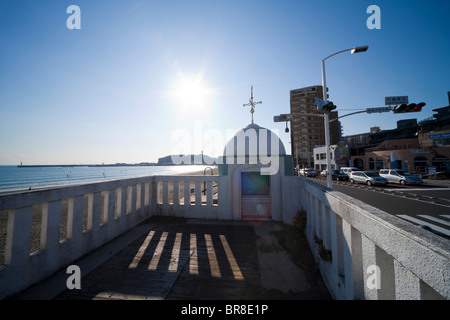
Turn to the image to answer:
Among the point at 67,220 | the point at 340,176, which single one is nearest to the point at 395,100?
the point at 67,220

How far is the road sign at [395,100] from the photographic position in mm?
8219

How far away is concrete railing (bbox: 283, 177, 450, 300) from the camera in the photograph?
1266 mm

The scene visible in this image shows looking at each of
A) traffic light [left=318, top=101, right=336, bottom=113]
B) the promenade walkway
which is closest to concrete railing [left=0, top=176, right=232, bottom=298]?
the promenade walkway

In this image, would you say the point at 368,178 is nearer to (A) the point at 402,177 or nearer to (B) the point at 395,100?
(A) the point at 402,177

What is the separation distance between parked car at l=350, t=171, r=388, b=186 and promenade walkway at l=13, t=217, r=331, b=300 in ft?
75.7

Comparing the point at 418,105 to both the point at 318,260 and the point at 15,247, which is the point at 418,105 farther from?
the point at 15,247

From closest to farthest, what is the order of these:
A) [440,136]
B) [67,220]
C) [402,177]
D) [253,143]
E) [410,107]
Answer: [67,220], [410,107], [253,143], [402,177], [440,136]

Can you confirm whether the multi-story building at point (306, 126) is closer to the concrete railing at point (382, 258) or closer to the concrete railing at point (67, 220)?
the concrete railing at point (67, 220)

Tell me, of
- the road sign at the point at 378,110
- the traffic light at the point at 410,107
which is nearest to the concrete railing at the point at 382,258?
the traffic light at the point at 410,107

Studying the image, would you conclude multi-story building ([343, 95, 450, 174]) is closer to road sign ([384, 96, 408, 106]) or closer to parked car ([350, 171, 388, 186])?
parked car ([350, 171, 388, 186])

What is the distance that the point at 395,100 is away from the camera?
8.36 m

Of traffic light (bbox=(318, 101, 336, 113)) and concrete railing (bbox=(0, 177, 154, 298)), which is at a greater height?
traffic light (bbox=(318, 101, 336, 113))

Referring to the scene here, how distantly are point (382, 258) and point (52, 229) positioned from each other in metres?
5.63

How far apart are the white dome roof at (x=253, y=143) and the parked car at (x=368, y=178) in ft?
67.1
